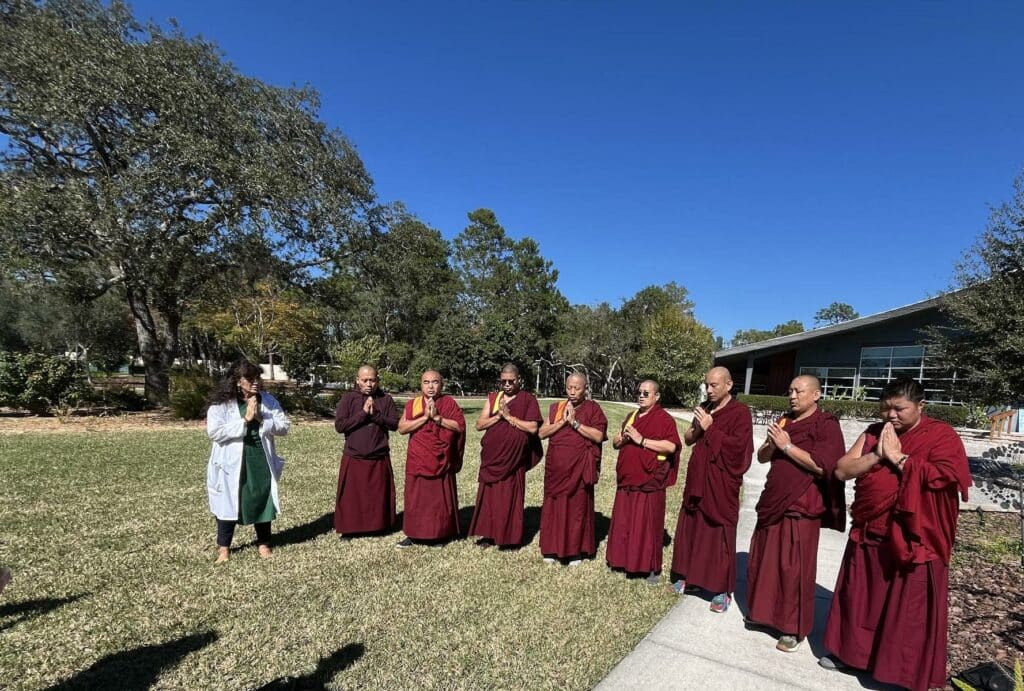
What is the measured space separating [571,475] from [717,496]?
143 centimetres

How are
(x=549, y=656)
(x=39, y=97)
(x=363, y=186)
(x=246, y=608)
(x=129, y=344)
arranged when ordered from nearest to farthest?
(x=549, y=656) < (x=246, y=608) < (x=39, y=97) < (x=363, y=186) < (x=129, y=344)

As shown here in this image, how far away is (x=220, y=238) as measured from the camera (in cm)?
1541

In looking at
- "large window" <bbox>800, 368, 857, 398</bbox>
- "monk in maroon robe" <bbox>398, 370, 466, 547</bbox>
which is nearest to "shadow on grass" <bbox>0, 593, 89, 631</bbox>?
"monk in maroon robe" <bbox>398, 370, 466, 547</bbox>

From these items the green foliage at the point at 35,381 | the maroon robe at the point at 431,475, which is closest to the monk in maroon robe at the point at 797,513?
the maroon robe at the point at 431,475

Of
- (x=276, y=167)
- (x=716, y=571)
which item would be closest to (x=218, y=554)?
(x=716, y=571)

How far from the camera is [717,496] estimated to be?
4207 millimetres

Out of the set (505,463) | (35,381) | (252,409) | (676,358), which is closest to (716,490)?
(505,463)

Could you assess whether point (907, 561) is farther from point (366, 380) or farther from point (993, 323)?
point (993, 323)

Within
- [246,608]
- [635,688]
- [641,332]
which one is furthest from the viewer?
[641,332]

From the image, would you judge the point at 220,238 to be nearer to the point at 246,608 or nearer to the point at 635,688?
the point at 246,608

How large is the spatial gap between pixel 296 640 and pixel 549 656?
68.8 inches

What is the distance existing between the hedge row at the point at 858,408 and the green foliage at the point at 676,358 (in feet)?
11.5

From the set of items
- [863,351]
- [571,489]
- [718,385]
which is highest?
[863,351]

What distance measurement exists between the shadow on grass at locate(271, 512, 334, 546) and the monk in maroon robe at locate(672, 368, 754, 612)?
3902 mm
